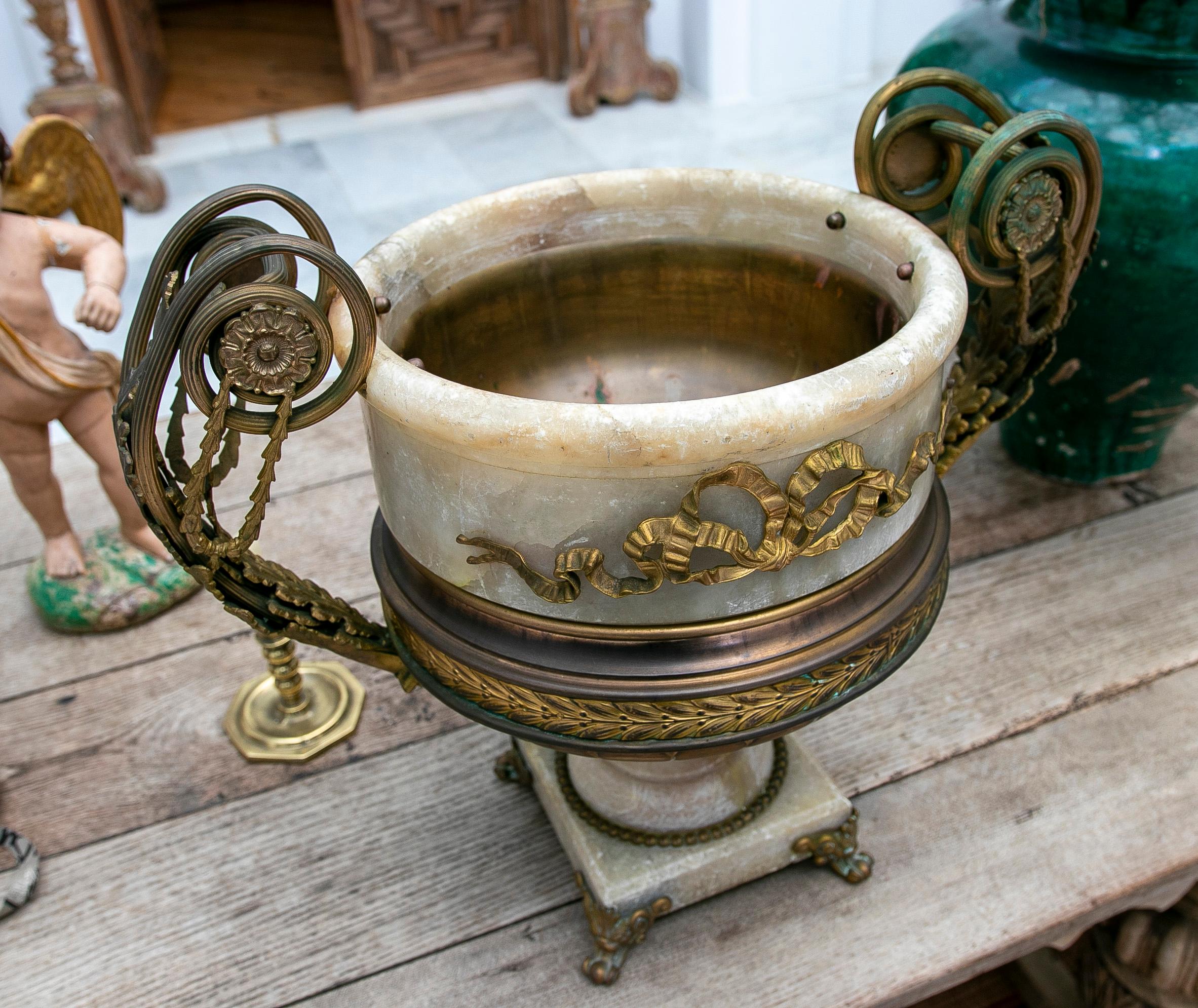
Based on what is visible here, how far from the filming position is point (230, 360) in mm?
713

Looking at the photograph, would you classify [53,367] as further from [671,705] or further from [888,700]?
[888,700]

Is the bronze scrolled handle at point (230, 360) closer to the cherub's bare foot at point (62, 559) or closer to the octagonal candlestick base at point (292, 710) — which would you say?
the octagonal candlestick base at point (292, 710)

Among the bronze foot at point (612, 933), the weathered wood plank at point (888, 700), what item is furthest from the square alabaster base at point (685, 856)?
the weathered wood plank at point (888, 700)

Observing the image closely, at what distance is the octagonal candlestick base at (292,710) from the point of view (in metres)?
1.24

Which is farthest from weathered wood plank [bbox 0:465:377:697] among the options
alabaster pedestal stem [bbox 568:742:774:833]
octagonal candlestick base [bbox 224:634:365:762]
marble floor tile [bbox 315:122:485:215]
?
marble floor tile [bbox 315:122:485:215]

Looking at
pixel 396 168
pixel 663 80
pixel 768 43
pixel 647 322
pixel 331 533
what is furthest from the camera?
pixel 663 80

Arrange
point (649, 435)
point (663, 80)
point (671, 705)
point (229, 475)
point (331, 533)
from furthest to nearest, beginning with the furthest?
1. point (663, 80)
2. point (229, 475)
3. point (331, 533)
4. point (671, 705)
5. point (649, 435)

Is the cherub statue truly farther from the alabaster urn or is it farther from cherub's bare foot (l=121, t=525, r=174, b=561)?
the alabaster urn

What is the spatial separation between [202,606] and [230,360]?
835 millimetres

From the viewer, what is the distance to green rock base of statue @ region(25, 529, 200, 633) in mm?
1396

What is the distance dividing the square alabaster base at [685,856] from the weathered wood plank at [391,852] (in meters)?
0.04

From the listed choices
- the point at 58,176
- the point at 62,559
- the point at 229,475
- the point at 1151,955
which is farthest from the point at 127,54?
the point at 1151,955

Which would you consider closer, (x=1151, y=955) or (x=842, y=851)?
(x=842, y=851)

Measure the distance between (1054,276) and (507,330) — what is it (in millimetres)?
503
